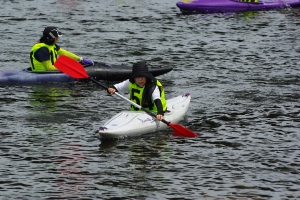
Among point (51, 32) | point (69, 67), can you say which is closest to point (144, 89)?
point (69, 67)

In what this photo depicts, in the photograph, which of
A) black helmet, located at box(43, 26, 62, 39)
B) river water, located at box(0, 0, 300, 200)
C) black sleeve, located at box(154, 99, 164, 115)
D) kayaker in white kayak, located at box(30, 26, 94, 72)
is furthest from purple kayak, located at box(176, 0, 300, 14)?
black sleeve, located at box(154, 99, 164, 115)

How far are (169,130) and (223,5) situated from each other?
685 inches

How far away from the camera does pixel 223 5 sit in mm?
31797

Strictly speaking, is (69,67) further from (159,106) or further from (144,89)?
(159,106)

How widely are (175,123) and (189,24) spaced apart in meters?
14.6

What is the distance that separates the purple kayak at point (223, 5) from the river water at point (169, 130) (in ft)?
7.74

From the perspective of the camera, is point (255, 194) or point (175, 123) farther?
point (175, 123)

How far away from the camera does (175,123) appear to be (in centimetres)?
1542

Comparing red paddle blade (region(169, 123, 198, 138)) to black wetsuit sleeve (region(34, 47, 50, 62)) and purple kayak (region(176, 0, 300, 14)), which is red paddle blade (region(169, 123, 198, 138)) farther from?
purple kayak (region(176, 0, 300, 14))

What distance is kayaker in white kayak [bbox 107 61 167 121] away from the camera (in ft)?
46.9

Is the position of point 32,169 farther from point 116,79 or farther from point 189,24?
point 189,24

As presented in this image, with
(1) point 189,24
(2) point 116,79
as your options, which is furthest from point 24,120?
(1) point 189,24

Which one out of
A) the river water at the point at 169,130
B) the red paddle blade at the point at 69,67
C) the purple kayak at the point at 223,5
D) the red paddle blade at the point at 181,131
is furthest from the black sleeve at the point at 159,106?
the purple kayak at the point at 223,5

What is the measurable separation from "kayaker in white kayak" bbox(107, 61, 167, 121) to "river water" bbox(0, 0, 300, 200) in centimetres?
54
